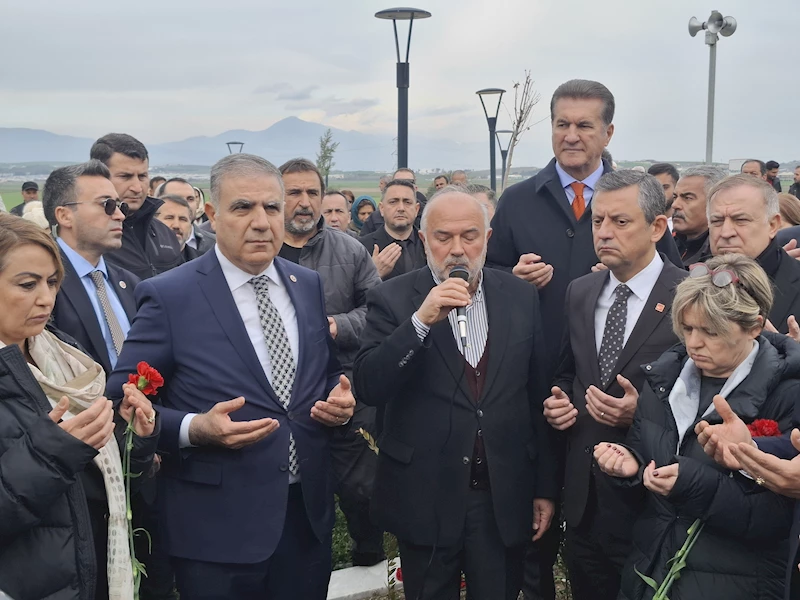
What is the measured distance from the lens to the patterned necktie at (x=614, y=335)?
3693 millimetres

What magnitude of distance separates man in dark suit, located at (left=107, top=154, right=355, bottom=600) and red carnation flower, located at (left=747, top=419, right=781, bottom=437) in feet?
5.16

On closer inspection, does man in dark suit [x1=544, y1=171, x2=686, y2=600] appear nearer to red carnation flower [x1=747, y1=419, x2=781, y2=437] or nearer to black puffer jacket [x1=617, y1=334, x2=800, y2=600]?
black puffer jacket [x1=617, y1=334, x2=800, y2=600]

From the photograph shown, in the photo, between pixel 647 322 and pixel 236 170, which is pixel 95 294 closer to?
pixel 236 170

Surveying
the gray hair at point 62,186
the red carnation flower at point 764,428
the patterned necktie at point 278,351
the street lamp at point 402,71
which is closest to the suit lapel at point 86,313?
the gray hair at point 62,186

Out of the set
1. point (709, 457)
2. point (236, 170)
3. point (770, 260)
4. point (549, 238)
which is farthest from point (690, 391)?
point (236, 170)

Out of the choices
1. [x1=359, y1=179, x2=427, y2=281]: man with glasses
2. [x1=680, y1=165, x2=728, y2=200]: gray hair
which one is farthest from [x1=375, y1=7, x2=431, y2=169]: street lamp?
[x1=680, y1=165, x2=728, y2=200]: gray hair

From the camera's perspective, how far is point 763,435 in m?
2.84

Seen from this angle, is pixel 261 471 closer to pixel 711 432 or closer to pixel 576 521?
pixel 576 521

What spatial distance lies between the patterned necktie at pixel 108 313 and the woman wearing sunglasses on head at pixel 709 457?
2.48 meters

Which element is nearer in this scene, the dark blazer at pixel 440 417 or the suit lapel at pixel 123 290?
the dark blazer at pixel 440 417

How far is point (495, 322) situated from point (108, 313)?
6.72 ft

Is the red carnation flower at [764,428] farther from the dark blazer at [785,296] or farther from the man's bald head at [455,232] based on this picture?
the man's bald head at [455,232]

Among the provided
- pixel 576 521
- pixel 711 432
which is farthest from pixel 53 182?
pixel 711 432

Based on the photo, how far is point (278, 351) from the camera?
340 cm
